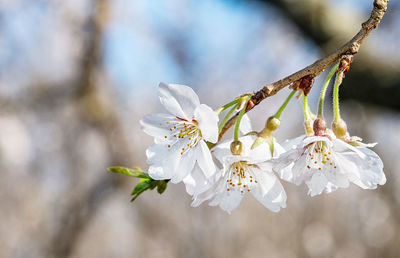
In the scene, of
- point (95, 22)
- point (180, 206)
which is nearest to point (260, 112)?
point (180, 206)

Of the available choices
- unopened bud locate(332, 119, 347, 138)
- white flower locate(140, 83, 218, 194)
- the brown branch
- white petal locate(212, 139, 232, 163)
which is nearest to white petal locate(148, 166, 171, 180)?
white flower locate(140, 83, 218, 194)

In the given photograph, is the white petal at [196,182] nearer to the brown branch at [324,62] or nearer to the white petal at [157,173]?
the white petal at [157,173]

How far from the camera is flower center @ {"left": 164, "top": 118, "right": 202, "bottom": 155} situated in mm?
900

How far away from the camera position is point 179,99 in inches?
33.3

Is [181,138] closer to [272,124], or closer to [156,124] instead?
[156,124]

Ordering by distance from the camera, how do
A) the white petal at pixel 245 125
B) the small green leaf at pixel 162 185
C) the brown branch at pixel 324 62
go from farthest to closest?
the white petal at pixel 245 125, the small green leaf at pixel 162 185, the brown branch at pixel 324 62

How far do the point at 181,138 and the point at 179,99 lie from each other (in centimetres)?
11

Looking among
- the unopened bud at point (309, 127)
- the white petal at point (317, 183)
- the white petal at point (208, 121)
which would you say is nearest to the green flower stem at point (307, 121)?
the unopened bud at point (309, 127)

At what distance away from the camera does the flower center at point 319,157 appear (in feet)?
2.79

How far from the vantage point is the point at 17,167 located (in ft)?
23.5

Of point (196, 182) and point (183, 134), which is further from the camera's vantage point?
point (183, 134)

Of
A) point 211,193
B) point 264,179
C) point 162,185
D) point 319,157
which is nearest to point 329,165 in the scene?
point 319,157

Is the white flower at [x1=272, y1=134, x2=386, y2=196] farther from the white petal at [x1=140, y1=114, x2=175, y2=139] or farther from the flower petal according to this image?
the white petal at [x1=140, y1=114, x2=175, y2=139]

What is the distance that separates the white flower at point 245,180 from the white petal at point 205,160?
0.06 ft
